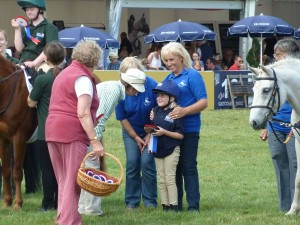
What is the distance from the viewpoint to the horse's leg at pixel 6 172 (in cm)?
1062

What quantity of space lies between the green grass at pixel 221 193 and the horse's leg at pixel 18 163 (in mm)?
121

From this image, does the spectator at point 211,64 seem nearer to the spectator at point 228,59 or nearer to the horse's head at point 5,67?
the spectator at point 228,59

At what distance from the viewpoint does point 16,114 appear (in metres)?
10.4

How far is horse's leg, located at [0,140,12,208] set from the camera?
10625 millimetres

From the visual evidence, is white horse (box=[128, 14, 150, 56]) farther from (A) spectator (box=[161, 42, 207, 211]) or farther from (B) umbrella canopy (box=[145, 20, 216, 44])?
(A) spectator (box=[161, 42, 207, 211])

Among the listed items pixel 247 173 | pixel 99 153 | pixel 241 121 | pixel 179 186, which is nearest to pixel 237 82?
pixel 241 121

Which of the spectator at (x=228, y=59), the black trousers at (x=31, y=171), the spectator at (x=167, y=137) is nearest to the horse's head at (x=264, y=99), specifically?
the spectator at (x=167, y=137)

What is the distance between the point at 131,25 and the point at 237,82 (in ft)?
25.5

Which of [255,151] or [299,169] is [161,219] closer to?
[299,169]

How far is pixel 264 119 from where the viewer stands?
8625 millimetres

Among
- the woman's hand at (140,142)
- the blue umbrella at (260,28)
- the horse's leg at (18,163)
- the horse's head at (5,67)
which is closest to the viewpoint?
the woman's hand at (140,142)

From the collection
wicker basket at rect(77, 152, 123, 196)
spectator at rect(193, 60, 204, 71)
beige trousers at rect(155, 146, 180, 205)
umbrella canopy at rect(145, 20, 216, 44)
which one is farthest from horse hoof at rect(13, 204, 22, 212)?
umbrella canopy at rect(145, 20, 216, 44)

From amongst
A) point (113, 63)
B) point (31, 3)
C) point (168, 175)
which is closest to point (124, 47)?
point (113, 63)

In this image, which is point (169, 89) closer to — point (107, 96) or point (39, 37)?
point (107, 96)
